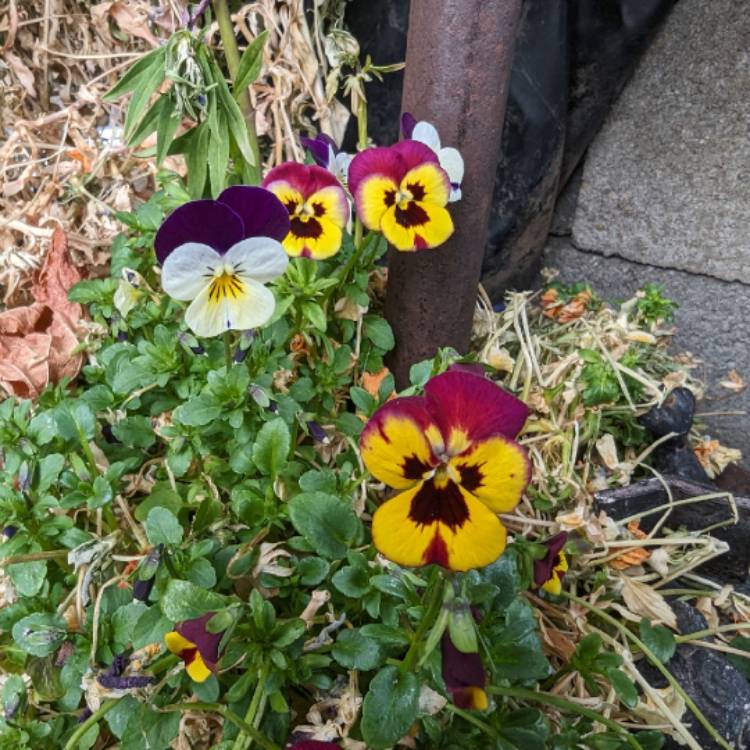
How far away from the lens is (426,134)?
0.87 m

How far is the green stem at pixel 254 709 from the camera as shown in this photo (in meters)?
0.64

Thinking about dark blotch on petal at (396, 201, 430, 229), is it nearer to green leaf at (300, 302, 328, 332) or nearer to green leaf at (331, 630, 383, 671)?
green leaf at (300, 302, 328, 332)

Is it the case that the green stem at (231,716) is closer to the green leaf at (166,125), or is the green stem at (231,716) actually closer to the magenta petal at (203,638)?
the magenta petal at (203,638)

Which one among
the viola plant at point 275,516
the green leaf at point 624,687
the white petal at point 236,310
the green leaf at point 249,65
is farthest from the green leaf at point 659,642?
the green leaf at point 249,65

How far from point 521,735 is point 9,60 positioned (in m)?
1.55

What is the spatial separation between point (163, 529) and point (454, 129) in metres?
0.64

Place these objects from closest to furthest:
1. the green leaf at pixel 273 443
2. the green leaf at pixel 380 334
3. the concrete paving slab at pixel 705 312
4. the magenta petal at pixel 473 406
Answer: the magenta petal at pixel 473 406
the green leaf at pixel 273 443
the green leaf at pixel 380 334
the concrete paving slab at pixel 705 312

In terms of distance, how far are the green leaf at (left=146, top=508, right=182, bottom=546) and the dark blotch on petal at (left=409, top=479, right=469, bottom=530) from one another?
0.32 meters

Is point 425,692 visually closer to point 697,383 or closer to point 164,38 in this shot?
point 697,383

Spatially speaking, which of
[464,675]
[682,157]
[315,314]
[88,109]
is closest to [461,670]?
[464,675]

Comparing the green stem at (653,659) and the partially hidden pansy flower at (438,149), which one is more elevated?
the partially hidden pansy flower at (438,149)

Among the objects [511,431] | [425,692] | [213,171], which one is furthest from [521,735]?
[213,171]

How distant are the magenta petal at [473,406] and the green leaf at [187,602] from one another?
31 cm

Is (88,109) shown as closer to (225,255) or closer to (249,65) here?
(249,65)
